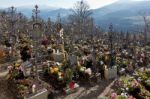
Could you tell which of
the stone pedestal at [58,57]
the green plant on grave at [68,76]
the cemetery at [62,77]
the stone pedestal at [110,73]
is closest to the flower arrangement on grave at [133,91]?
the cemetery at [62,77]

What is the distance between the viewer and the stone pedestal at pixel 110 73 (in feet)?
80.0

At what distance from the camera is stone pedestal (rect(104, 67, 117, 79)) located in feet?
80.0

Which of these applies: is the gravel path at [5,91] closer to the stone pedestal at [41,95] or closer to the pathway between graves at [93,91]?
the stone pedestal at [41,95]

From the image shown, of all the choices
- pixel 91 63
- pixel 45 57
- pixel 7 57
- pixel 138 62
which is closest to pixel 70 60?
pixel 91 63

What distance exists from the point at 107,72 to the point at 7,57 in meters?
8.19

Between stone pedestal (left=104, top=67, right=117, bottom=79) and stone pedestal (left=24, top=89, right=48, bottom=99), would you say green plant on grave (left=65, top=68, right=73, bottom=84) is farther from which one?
stone pedestal (left=104, top=67, right=117, bottom=79)

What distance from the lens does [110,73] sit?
24641 mm

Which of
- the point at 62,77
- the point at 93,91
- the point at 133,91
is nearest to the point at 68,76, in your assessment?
the point at 62,77

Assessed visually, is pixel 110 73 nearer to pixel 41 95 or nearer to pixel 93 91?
pixel 93 91

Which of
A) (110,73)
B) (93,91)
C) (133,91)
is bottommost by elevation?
(93,91)

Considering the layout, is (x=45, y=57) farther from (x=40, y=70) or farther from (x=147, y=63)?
(x=147, y=63)

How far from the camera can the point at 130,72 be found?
27.3m

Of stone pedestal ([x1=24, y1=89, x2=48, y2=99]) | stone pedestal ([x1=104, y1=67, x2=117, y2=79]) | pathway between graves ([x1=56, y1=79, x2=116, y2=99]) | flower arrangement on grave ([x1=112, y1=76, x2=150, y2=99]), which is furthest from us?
stone pedestal ([x1=104, y1=67, x2=117, y2=79])

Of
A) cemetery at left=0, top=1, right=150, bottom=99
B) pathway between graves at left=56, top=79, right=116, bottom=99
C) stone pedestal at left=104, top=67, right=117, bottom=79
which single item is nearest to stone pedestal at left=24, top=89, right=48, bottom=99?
cemetery at left=0, top=1, right=150, bottom=99
